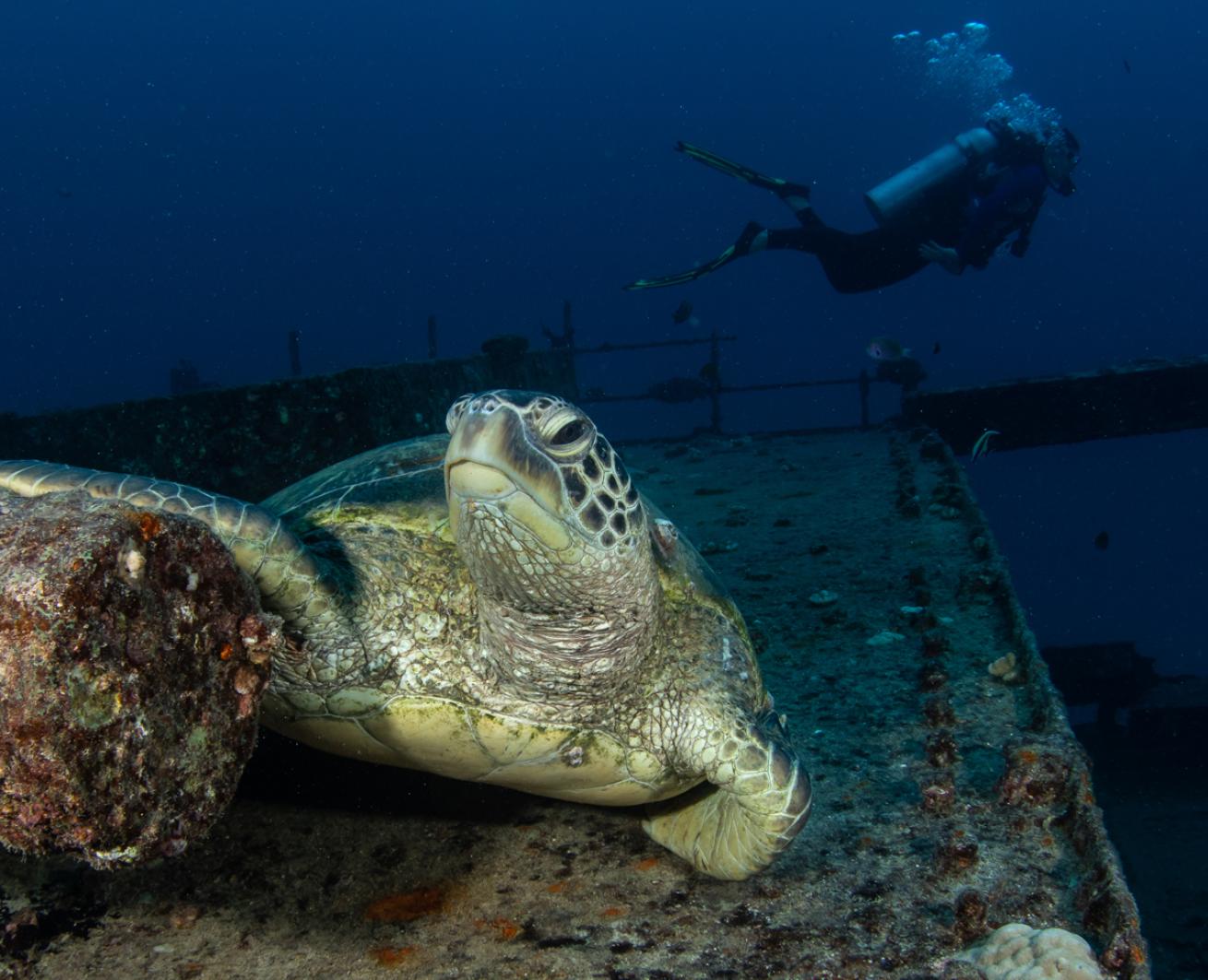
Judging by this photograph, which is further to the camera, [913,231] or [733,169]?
[733,169]

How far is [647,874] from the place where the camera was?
242 centimetres

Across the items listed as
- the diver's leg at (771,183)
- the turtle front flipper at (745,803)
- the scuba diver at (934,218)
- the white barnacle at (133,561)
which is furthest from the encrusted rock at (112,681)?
the diver's leg at (771,183)

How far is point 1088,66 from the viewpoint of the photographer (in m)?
136

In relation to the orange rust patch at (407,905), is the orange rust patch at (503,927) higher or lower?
lower

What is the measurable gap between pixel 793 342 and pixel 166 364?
4163 inches

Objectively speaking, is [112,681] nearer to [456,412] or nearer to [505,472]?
[505,472]

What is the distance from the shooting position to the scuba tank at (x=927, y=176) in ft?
34.3

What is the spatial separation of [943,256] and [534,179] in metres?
160

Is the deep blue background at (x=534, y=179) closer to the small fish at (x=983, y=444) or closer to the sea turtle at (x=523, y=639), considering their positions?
the small fish at (x=983, y=444)

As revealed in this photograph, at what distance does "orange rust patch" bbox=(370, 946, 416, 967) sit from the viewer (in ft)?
6.45

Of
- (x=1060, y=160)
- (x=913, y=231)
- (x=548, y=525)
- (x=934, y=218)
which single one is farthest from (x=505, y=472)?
(x=1060, y=160)

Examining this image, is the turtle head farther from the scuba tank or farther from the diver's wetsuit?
the scuba tank

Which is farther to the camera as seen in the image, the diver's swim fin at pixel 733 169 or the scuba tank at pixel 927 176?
the diver's swim fin at pixel 733 169

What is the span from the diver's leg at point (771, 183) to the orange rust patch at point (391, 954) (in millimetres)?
10401
